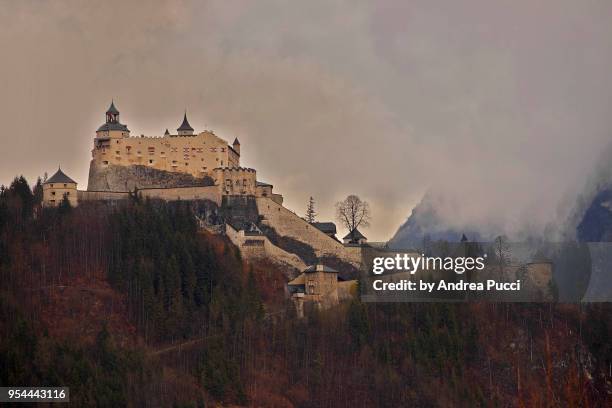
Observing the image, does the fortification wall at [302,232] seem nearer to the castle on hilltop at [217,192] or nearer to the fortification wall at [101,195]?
the castle on hilltop at [217,192]

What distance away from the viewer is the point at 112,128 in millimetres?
77625

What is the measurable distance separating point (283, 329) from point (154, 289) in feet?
25.4

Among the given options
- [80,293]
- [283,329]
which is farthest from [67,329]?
[283,329]

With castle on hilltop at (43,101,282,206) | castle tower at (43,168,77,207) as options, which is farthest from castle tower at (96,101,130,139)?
castle tower at (43,168,77,207)

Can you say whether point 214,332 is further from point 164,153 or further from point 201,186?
point 164,153

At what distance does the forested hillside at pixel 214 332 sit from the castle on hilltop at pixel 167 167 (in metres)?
2.17

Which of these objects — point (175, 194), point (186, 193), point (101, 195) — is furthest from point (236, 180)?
point (101, 195)

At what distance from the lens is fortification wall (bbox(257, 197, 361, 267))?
240 feet

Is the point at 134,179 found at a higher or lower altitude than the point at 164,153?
lower

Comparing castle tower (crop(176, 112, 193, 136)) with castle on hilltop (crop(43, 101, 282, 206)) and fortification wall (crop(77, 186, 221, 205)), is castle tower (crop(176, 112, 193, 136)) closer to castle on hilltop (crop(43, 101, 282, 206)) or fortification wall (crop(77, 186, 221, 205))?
castle on hilltop (crop(43, 101, 282, 206))

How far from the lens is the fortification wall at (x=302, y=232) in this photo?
73.1 metres

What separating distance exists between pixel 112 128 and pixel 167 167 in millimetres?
4651

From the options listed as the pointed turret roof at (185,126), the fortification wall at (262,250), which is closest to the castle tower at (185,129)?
the pointed turret roof at (185,126)

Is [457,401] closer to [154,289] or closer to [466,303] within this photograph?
[466,303]
